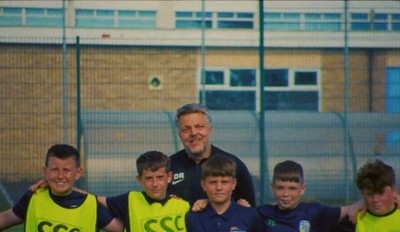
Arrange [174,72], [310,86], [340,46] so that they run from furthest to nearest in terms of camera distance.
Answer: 1. [340,46]
2. [310,86]
3. [174,72]

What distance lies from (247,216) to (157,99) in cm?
946

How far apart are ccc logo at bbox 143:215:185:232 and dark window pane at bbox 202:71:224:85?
10.3 meters

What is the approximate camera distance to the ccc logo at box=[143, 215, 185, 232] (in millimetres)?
6246

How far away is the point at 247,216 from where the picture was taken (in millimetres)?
6172

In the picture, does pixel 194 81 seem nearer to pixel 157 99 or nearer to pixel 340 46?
pixel 157 99

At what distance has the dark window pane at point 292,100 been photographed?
16891 mm

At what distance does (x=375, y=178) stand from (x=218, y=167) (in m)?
0.93

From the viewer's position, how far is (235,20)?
23562mm

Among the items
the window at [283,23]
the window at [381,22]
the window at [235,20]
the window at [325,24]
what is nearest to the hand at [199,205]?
the window at [381,22]

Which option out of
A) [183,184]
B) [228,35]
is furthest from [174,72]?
[183,184]

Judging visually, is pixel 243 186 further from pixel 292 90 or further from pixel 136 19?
pixel 136 19

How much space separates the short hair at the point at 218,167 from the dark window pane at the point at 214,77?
10.3 m

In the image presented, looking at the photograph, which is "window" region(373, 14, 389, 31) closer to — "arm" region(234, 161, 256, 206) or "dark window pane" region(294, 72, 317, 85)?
"dark window pane" region(294, 72, 317, 85)

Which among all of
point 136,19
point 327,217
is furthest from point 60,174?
point 136,19
